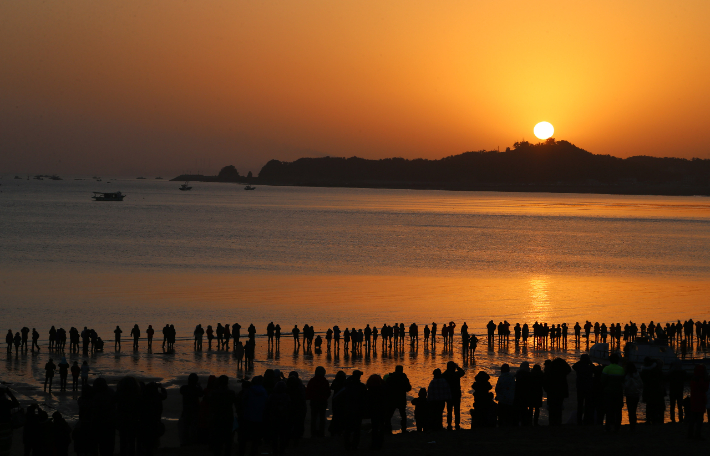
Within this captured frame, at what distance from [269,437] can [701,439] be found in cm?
643

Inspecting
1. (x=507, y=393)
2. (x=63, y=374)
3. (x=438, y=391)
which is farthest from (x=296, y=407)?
(x=63, y=374)

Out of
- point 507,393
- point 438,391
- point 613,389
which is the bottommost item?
Answer: point 507,393

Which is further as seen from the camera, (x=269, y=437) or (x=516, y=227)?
(x=516, y=227)

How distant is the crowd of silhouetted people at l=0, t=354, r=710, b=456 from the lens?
885 cm

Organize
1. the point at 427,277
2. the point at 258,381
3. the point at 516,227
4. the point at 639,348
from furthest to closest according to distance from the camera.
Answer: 1. the point at 516,227
2. the point at 427,277
3. the point at 639,348
4. the point at 258,381

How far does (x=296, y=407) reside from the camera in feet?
33.6

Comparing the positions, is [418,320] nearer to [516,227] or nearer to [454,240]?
[454,240]

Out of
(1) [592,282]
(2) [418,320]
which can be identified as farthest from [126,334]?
(1) [592,282]

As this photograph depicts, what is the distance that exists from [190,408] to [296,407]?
1.64 m

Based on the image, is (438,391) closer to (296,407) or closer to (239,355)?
(296,407)

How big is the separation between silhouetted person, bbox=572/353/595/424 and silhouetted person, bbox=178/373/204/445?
6.27 metres

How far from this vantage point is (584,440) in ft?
35.2

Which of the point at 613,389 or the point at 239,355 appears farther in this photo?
the point at 239,355

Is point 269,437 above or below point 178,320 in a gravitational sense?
above
